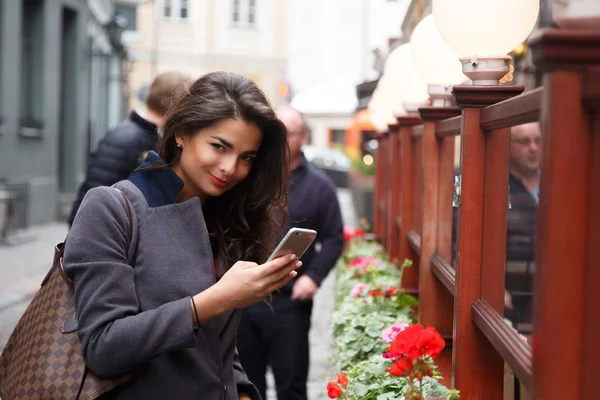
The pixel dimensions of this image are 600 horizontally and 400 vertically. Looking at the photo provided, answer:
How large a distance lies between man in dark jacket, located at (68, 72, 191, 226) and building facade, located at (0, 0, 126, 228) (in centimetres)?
975

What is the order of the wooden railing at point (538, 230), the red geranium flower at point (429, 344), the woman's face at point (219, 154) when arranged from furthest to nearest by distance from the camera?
the woman's face at point (219, 154) → the red geranium flower at point (429, 344) → the wooden railing at point (538, 230)

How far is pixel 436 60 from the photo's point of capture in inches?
152

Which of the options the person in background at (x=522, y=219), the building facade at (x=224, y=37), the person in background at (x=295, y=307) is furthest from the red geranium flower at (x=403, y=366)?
the building facade at (x=224, y=37)

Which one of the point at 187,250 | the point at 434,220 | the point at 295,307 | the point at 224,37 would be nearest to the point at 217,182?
the point at 187,250

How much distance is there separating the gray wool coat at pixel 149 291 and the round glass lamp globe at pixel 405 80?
2.75m

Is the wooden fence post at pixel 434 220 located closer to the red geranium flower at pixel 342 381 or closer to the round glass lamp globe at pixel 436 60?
the round glass lamp globe at pixel 436 60

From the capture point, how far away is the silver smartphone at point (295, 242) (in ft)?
7.22

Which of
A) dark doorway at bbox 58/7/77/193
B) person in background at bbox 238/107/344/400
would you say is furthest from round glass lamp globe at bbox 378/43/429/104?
dark doorway at bbox 58/7/77/193

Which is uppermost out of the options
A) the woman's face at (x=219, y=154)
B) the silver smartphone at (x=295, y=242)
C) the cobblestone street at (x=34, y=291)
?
the woman's face at (x=219, y=154)

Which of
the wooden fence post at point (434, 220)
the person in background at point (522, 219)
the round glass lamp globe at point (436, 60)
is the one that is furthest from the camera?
the person in background at point (522, 219)

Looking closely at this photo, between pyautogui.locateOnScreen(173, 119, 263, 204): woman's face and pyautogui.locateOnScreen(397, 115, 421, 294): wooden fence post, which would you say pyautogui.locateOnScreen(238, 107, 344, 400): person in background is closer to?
pyautogui.locateOnScreen(397, 115, 421, 294): wooden fence post

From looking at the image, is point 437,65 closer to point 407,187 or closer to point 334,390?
point 407,187

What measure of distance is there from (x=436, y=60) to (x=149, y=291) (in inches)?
76.5

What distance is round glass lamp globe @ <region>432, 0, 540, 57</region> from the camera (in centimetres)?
252
